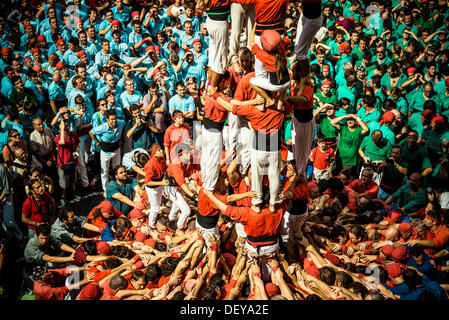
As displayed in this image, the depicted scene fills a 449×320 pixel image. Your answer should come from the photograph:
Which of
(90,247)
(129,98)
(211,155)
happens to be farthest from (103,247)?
(129,98)

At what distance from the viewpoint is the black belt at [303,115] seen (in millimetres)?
5234

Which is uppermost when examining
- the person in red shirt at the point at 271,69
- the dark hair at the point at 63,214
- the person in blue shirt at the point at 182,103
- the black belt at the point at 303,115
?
the person in red shirt at the point at 271,69

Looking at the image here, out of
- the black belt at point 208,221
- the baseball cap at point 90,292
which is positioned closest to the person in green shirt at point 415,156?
the black belt at point 208,221

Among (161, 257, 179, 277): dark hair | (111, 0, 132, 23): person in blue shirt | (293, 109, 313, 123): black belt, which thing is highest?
(111, 0, 132, 23): person in blue shirt

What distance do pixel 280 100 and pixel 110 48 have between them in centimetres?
763

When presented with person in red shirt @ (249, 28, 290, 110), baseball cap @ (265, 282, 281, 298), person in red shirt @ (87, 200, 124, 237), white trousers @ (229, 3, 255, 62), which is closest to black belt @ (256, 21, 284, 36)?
person in red shirt @ (249, 28, 290, 110)

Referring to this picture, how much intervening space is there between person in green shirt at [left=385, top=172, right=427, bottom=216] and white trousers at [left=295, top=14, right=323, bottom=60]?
3150mm

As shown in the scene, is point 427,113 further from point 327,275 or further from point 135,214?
point 135,214

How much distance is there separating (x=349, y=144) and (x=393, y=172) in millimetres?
1074

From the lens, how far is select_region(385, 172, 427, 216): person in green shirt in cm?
644

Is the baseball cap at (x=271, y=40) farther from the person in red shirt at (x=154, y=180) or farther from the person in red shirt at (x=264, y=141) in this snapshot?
the person in red shirt at (x=154, y=180)

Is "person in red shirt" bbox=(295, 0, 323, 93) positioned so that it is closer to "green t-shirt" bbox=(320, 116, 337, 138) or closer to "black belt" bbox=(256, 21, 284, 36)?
"black belt" bbox=(256, 21, 284, 36)

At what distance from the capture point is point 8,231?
5.92 metres

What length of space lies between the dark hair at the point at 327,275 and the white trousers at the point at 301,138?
1.52m
